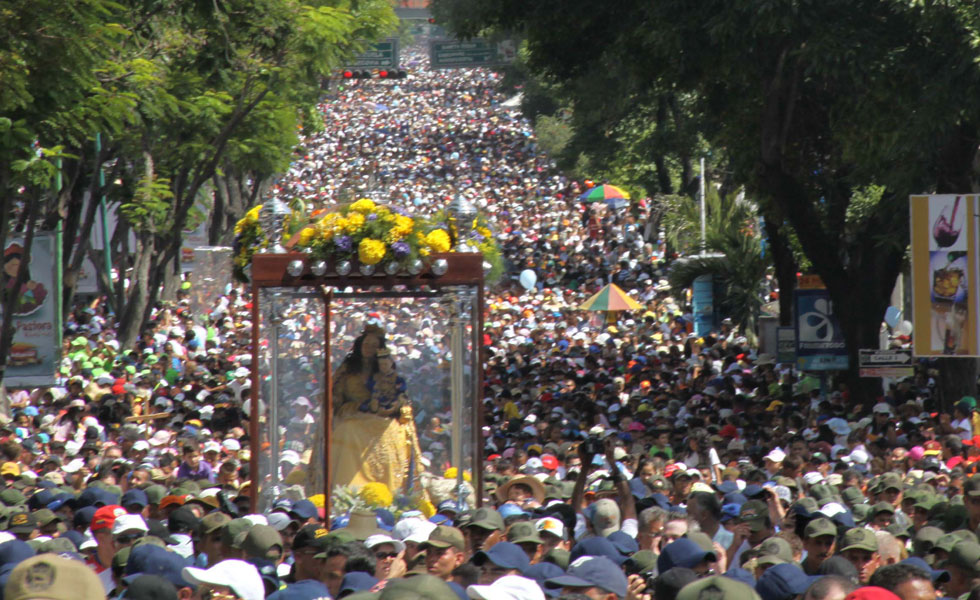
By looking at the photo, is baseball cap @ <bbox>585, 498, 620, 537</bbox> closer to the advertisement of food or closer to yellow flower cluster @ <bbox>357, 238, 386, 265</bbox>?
yellow flower cluster @ <bbox>357, 238, 386, 265</bbox>

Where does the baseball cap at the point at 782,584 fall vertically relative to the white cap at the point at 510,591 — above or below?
below

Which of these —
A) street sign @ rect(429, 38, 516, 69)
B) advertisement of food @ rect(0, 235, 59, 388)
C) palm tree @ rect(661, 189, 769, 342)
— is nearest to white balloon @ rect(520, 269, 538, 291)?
palm tree @ rect(661, 189, 769, 342)

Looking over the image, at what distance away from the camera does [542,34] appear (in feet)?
69.1

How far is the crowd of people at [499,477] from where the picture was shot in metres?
6.81

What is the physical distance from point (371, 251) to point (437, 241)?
1.75 ft

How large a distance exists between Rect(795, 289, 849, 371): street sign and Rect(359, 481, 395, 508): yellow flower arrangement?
1098 centimetres

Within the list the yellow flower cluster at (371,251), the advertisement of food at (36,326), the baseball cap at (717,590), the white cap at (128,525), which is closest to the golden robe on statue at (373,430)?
the yellow flower cluster at (371,251)

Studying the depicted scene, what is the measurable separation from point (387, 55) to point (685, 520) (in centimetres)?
4851

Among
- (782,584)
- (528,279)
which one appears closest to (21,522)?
(782,584)

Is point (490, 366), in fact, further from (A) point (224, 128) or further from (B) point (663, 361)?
(A) point (224, 128)

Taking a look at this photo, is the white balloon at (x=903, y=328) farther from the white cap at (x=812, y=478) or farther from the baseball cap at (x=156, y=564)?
the baseball cap at (x=156, y=564)

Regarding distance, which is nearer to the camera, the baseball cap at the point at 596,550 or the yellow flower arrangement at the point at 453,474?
the baseball cap at the point at 596,550

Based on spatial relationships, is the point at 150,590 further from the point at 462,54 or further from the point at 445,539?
Result: the point at 462,54

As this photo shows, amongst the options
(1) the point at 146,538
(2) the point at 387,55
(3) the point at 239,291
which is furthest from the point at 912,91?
(2) the point at 387,55
